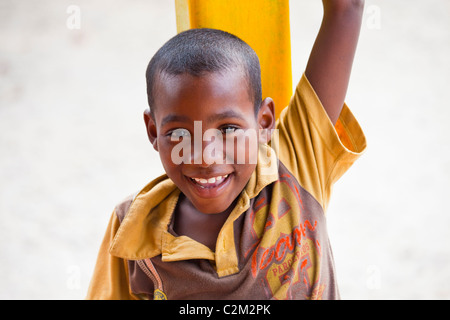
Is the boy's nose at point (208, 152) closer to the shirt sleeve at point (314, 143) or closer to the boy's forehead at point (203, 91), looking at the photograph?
the boy's forehead at point (203, 91)

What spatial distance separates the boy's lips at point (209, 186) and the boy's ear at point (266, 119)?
0.30 feet

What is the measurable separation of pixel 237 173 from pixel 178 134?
0.10m

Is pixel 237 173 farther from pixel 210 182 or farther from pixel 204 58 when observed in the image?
pixel 204 58

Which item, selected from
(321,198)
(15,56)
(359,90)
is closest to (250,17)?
(321,198)

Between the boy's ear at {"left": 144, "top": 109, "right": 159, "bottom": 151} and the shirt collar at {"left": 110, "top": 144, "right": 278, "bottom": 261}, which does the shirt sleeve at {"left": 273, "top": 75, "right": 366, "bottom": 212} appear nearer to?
the shirt collar at {"left": 110, "top": 144, "right": 278, "bottom": 261}

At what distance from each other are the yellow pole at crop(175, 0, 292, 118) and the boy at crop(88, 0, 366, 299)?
0.30 ft

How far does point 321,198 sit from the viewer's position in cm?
82

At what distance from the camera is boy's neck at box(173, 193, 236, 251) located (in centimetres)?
82

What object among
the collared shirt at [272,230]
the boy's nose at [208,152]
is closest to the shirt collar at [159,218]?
the collared shirt at [272,230]

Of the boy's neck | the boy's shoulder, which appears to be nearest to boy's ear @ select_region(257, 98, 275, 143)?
the boy's neck

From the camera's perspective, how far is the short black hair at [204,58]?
707 mm

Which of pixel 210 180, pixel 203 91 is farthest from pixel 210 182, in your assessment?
pixel 203 91
